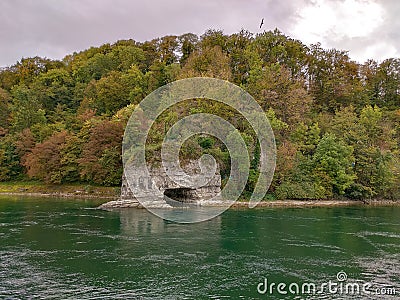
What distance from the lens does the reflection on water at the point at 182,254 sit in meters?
15.5

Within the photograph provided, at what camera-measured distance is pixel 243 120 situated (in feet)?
149

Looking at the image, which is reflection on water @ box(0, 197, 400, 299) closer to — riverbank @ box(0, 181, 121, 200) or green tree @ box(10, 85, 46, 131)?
riverbank @ box(0, 181, 121, 200)

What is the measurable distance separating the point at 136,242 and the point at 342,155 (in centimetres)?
3184

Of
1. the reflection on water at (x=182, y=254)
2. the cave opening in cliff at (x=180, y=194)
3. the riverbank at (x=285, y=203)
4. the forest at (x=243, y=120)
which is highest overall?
the forest at (x=243, y=120)

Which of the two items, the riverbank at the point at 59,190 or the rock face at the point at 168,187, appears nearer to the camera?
the rock face at the point at 168,187

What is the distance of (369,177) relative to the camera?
4806 centimetres

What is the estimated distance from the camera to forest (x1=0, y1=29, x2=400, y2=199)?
45.9 m

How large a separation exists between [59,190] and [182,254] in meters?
35.0

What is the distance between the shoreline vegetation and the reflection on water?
31.4 ft

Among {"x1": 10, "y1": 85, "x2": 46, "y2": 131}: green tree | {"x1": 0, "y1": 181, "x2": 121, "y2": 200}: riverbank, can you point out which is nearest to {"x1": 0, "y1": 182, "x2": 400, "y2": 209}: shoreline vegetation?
{"x1": 0, "y1": 181, "x2": 121, "y2": 200}: riverbank

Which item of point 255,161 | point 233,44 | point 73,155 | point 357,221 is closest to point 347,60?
point 233,44

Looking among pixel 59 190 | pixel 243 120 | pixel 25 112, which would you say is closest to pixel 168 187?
pixel 243 120

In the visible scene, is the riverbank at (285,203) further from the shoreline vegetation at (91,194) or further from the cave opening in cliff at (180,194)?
the cave opening in cliff at (180,194)

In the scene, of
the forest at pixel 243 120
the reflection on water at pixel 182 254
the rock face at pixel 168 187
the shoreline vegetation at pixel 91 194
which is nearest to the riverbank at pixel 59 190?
the shoreline vegetation at pixel 91 194
